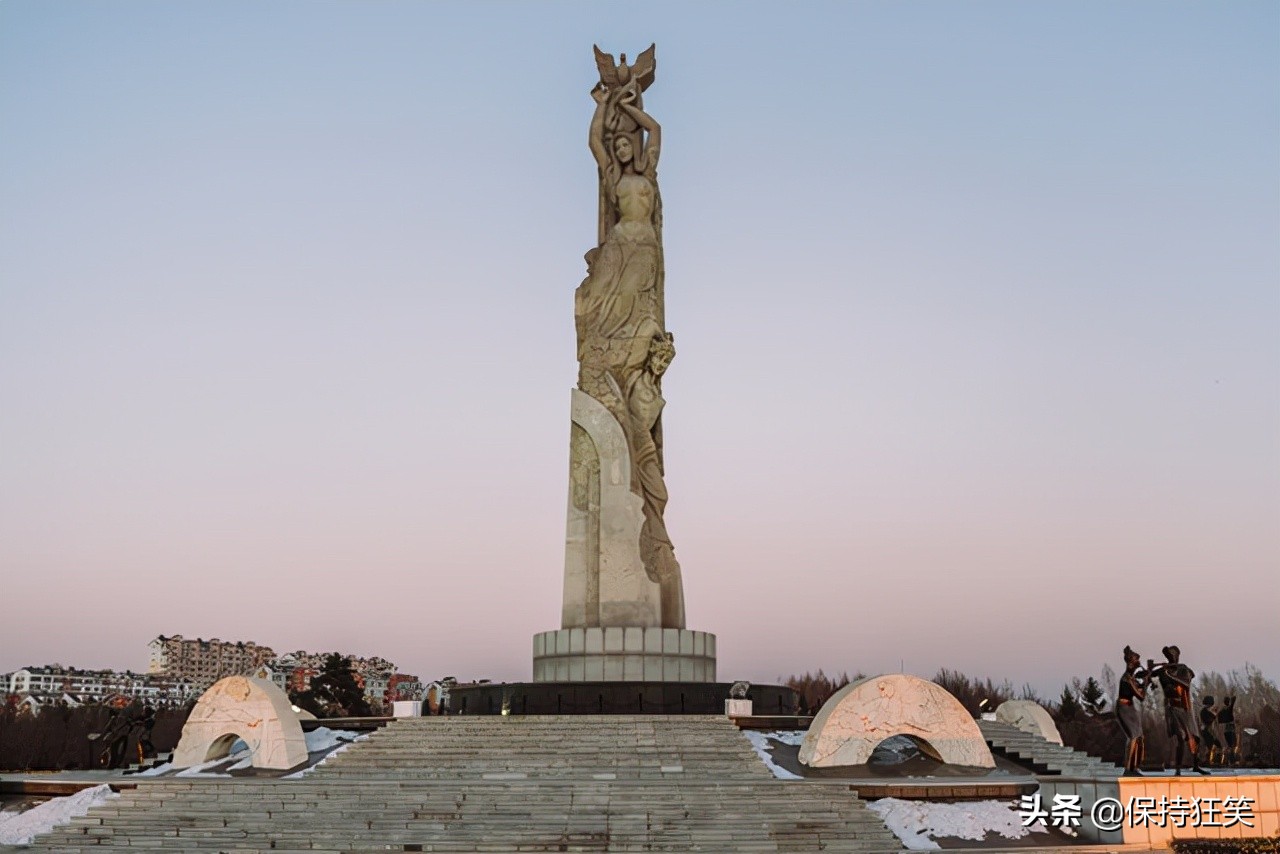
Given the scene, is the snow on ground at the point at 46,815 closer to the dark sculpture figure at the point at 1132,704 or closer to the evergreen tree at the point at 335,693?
the dark sculpture figure at the point at 1132,704

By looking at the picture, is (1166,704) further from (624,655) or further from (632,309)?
(632,309)

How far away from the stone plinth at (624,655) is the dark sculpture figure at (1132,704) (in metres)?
8.02

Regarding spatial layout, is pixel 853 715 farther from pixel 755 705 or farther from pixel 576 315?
pixel 576 315

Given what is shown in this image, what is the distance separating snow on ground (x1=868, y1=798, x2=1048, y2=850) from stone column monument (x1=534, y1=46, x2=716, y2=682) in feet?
25.3

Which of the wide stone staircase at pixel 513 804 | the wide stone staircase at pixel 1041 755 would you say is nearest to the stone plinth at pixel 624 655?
the wide stone staircase at pixel 513 804

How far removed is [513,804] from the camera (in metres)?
13.8

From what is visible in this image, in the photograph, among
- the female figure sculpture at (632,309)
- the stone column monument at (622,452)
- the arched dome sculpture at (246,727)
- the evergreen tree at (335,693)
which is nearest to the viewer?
the arched dome sculpture at (246,727)

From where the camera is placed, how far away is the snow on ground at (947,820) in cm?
1307

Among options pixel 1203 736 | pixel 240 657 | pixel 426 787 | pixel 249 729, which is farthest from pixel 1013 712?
pixel 240 657

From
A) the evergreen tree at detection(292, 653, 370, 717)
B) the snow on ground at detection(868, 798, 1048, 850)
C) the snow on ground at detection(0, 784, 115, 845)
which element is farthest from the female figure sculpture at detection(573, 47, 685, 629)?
the evergreen tree at detection(292, 653, 370, 717)

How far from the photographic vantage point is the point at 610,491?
22.2 meters

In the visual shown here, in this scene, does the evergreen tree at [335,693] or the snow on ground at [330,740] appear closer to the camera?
the snow on ground at [330,740]

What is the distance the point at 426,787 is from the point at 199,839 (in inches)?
102

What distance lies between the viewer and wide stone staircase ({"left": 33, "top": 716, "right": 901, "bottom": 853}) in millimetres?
12891
